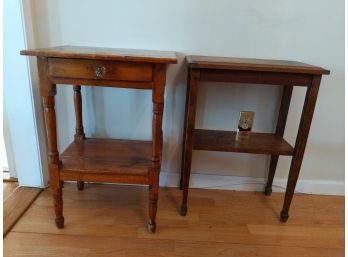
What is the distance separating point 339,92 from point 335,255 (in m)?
0.76

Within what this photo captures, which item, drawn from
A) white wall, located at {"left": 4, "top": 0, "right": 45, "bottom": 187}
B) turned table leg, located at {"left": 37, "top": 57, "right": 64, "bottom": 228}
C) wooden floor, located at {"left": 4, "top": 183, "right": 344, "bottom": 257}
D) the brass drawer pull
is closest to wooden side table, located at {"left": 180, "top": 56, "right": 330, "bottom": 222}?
wooden floor, located at {"left": 4, "top": 183, "right": 344, "bottom": 257}

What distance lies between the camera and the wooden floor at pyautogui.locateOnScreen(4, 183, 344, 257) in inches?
43.1

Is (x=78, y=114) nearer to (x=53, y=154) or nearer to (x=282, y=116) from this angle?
(x=53, y=154)

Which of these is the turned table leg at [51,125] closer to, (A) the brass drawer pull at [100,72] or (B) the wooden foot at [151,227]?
(A) the brass drawer pull at [100,72]

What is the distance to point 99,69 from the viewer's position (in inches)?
36.2

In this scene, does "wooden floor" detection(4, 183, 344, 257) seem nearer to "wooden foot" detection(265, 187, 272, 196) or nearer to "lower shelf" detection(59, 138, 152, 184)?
"wooden foot" detection(265, 187, 272, 196)

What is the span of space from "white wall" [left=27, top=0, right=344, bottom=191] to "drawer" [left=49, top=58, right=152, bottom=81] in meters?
0.40

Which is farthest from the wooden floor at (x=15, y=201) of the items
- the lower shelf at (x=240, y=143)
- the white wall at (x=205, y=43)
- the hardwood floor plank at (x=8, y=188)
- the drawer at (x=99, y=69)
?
the lower shelf at (x=240, y=143)

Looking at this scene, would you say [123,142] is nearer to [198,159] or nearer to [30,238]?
[198,159]

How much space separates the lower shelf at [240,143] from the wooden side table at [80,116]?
0.77ft

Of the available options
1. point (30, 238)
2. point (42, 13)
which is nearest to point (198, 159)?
point (30, 238)

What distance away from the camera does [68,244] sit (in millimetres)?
1089

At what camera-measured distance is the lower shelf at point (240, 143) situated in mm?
1177

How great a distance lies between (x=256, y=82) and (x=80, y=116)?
84 centimetres
